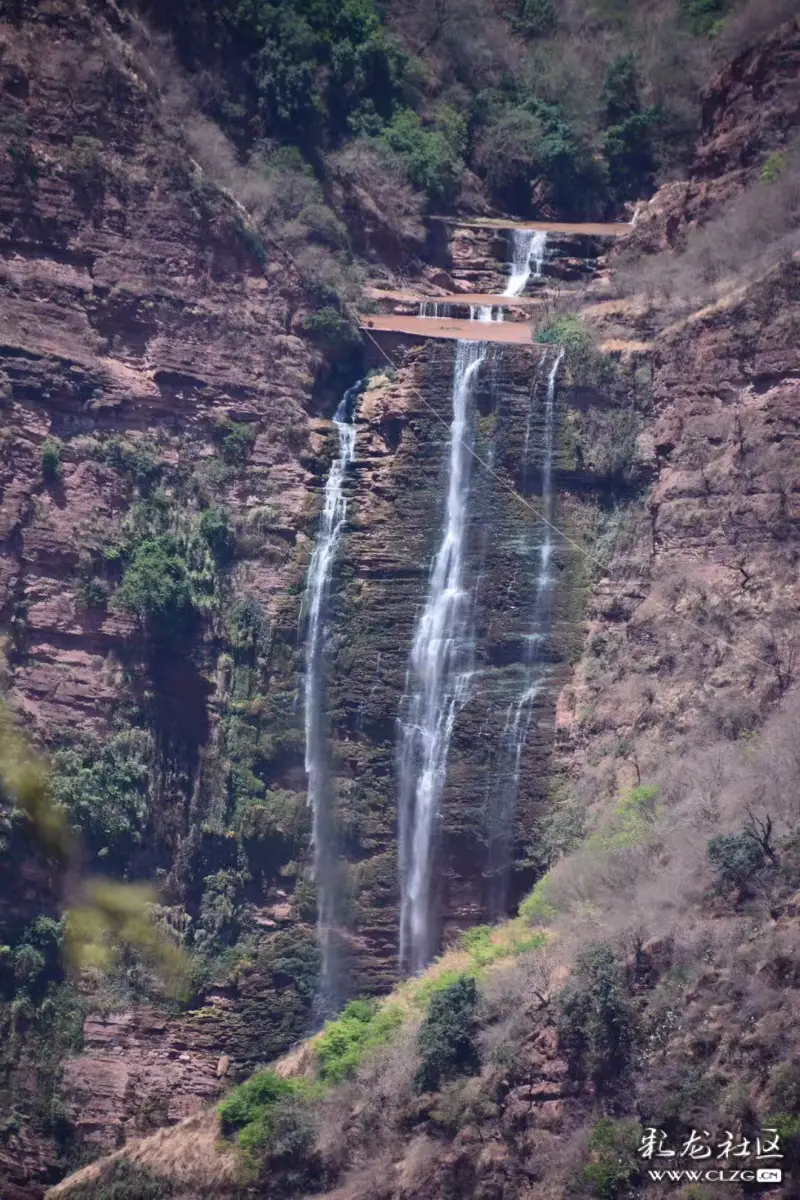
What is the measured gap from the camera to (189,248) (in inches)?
1549

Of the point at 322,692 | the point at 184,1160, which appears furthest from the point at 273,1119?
the point at 322,692

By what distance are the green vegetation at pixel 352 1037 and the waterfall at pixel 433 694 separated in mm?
1678

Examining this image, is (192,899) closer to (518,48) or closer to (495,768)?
(495,768)

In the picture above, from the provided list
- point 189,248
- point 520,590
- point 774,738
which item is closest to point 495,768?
point 520,590

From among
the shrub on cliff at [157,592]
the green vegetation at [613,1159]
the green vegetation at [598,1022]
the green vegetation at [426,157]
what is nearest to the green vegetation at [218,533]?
the shrub on cliff at [157,592]

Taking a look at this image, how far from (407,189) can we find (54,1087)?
24.5m

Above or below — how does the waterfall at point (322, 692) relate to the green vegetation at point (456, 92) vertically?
below

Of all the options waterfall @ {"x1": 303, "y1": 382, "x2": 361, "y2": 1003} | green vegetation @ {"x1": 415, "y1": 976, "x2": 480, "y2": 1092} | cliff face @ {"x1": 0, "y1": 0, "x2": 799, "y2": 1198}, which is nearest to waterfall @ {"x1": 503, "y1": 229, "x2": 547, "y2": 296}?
cliff face @ {"x1": 0, "y1": 0, "x2": 799, "y2": 1198}

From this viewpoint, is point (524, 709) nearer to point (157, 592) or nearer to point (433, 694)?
point (433, 694)

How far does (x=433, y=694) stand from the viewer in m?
36.8

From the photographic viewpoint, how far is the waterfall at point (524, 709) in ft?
116

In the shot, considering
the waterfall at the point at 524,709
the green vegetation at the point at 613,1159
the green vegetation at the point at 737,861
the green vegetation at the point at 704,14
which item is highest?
the green vegetation at the point at 704,14

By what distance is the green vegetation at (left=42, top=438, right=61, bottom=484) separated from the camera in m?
36.5

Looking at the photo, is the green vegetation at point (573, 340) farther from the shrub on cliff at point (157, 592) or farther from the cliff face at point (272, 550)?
the shrub on cliff at point (157, 592)
